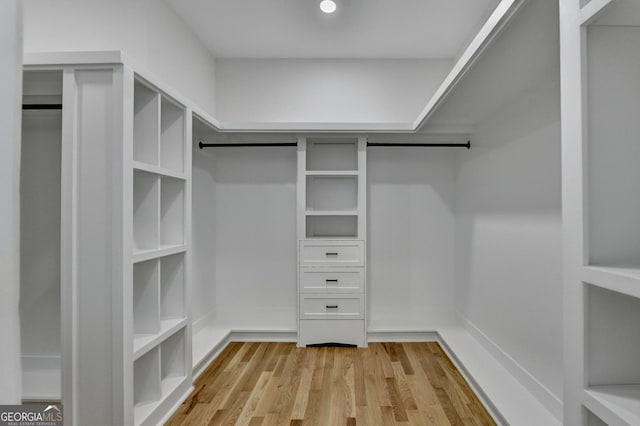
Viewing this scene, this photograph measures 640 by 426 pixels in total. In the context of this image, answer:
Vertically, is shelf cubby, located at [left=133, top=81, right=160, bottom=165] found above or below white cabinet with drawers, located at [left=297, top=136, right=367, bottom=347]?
above

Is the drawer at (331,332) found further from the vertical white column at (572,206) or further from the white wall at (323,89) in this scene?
the vertical white column at (572,206)

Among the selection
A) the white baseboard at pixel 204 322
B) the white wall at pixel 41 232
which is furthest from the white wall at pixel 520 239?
the white wall at pixel 41 232

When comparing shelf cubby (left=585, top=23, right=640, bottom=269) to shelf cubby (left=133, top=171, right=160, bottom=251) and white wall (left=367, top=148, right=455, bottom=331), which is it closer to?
shelf cubby (left=133, top=171, right=160, bottom=251)

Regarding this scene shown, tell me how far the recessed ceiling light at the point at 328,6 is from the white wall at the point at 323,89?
2.92 feet

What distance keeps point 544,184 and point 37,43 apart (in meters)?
3.17

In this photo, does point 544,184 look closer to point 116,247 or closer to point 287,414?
point 287,414

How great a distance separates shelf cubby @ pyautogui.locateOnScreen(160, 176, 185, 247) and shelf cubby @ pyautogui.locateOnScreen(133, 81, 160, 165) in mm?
354

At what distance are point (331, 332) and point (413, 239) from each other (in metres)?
1.23

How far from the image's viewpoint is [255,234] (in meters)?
3.68

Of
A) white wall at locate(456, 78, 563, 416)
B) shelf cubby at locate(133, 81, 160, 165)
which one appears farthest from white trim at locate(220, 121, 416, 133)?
shelf cubby at locate(133, 81, 160, 165)

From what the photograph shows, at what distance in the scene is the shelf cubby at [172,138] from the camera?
2.40 meters

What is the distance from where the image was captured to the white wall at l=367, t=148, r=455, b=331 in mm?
3645

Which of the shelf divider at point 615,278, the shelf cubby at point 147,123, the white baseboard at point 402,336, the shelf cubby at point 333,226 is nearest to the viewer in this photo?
the shelf divider at point 615,278

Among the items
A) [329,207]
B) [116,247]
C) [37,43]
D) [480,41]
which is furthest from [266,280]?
[480,41]
